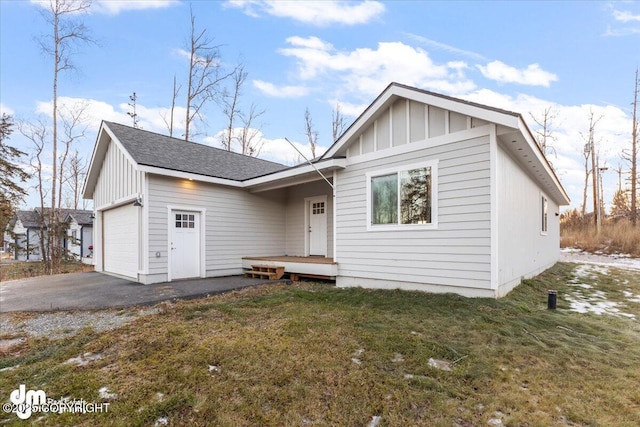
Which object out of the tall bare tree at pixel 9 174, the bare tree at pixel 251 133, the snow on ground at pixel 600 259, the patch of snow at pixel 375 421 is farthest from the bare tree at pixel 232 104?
the snow on ground at pixel 600 259

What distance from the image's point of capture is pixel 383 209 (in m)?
6.62

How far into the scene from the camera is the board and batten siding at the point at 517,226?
18.2 feet

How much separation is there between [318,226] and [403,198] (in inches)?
168

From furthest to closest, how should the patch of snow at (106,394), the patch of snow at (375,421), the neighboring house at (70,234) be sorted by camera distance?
the neighboring house at (70,234)
the patch of snow at (106,394)
the patch of snow at (375,421)

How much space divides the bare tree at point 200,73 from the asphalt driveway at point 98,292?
38.1ft

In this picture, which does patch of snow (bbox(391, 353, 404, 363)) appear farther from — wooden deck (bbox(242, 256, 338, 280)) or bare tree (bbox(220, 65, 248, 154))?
bare tree (bbox(220, 65, 248, 154))

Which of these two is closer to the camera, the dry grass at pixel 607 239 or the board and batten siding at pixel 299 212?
the board and batten siding at pixel 299 212

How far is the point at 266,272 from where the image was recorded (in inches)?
340

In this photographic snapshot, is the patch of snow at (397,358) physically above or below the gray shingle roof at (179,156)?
below

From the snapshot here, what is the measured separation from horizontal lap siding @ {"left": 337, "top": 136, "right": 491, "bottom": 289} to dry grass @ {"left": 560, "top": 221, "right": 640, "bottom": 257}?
15.4 meters

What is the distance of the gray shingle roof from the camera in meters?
8.15

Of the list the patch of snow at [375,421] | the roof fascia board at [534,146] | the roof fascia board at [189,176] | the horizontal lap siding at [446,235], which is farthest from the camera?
the roof fascia board at [189,176]

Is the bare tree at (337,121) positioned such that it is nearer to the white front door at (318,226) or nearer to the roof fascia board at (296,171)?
the white front door at (318,226)

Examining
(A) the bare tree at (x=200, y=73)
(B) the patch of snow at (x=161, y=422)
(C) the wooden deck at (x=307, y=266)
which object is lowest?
(B) the patch of snow at (x=161, y=422)
